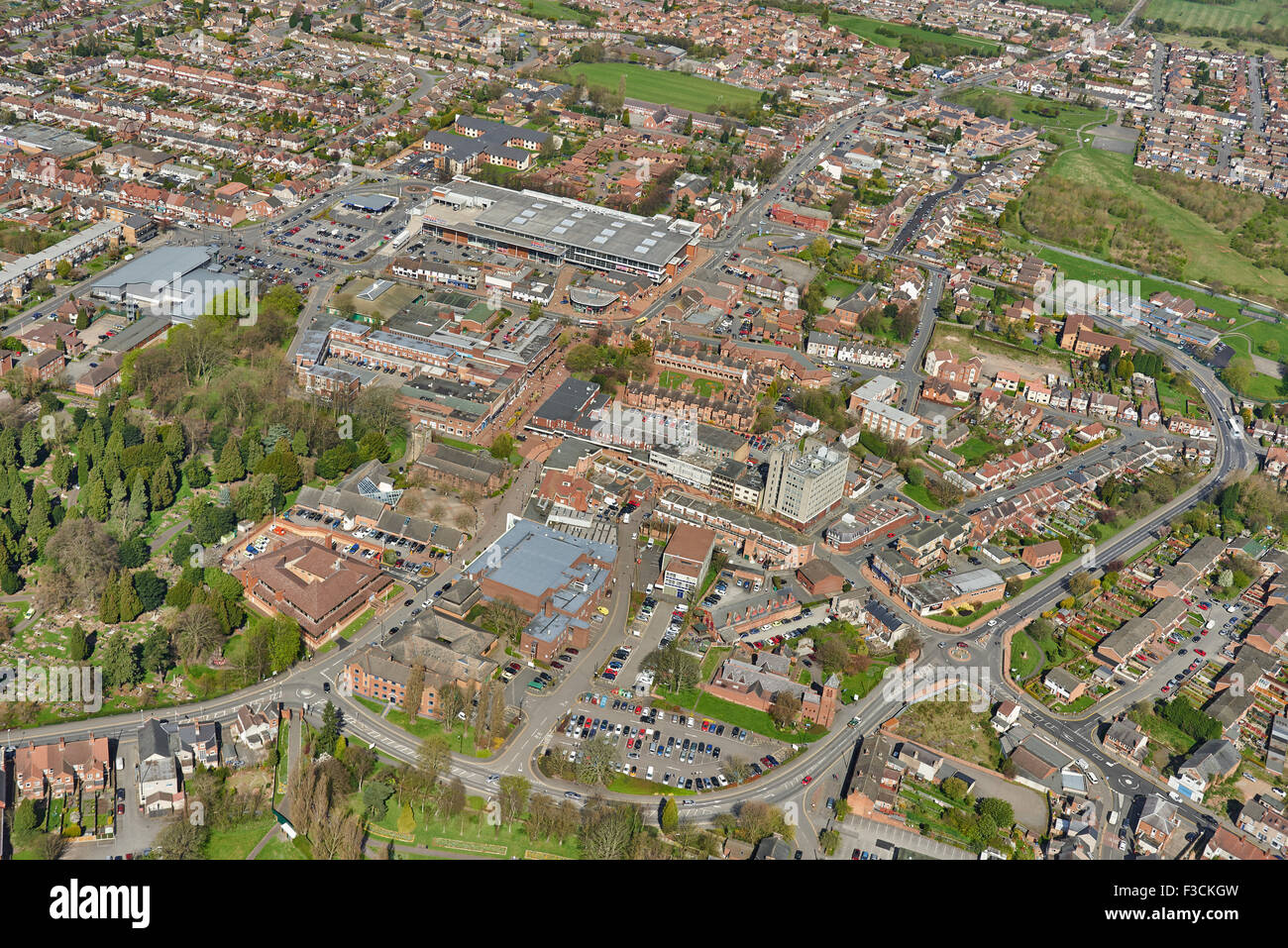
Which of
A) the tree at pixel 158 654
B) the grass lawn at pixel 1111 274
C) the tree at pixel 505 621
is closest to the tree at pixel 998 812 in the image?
the tree at pixel 505 621

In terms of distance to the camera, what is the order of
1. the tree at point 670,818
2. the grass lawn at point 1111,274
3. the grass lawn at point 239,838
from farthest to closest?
the grass lawn at point 1111,274 < the tree at point 670,818 < the grass lawn at point 239,838

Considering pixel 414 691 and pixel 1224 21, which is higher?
pixel 1224 21

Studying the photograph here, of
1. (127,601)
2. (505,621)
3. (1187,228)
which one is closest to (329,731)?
(505,621)

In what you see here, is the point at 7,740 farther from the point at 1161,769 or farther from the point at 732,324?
the point at 732,324

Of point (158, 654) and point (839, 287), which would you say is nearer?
point (158, 654)

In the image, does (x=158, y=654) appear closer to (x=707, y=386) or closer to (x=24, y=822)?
(x=24, y=822)

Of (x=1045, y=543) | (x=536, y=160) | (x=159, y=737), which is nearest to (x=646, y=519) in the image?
(x=1045, y=543)

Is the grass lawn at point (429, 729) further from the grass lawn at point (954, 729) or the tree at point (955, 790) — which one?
the tree at point (955, 790)
